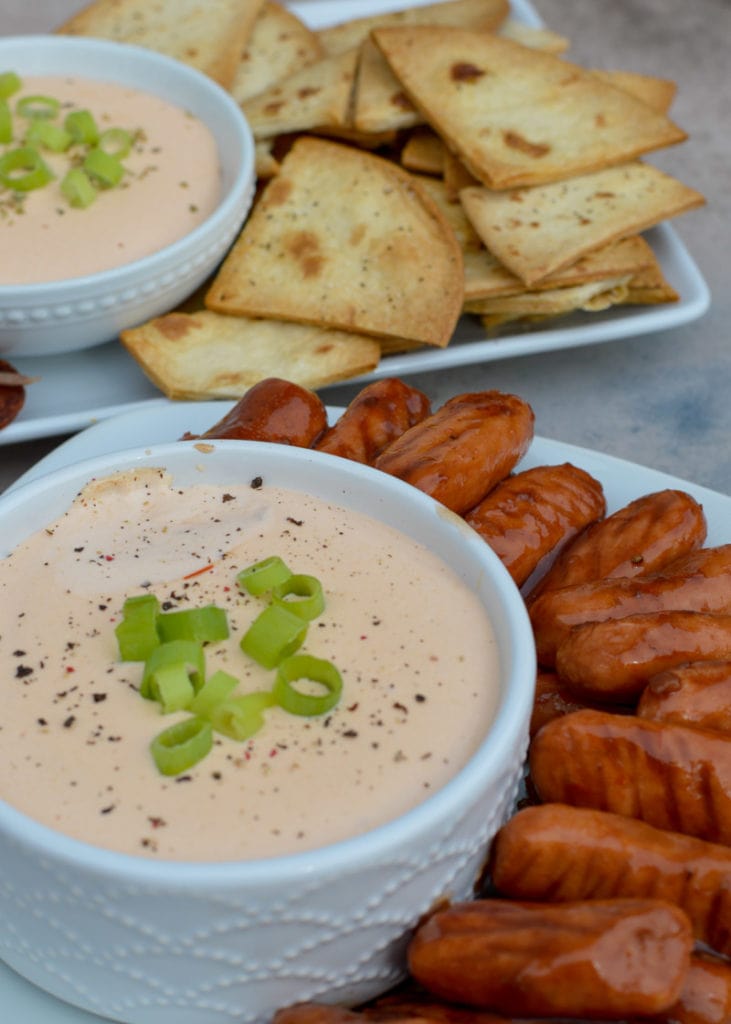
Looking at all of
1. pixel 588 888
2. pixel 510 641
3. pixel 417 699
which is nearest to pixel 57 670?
pixel 417 699

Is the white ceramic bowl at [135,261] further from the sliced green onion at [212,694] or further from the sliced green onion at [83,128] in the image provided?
the sliced green onion at [212,694]

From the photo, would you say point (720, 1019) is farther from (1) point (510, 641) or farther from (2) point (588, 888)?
(1) point (510, 641)

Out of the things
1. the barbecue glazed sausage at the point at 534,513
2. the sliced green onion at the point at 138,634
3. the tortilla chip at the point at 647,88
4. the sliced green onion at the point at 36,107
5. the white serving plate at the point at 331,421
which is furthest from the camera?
the tortilla chip at the point at 647,88

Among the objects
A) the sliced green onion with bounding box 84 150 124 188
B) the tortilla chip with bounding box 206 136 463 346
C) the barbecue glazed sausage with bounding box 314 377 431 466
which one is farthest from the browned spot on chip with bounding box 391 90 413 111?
the barbecue glazed sausage with bounding box 314 377 431 466

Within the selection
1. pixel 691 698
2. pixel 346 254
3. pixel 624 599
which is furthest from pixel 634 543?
pixel 346 254

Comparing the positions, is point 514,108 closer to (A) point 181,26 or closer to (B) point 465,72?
(B) point 465,72

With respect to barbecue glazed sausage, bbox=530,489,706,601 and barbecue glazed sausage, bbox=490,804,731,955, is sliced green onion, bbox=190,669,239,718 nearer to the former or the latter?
barbecue glazed sausage, bbox=490,804,731,955

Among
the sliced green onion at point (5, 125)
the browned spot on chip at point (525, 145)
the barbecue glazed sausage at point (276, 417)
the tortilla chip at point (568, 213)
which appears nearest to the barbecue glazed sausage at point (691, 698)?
the barbecue glazed sausage at point (276, 417)
